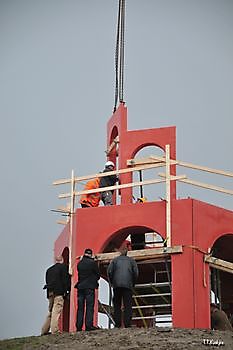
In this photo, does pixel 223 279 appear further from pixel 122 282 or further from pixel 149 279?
pixel 122 282

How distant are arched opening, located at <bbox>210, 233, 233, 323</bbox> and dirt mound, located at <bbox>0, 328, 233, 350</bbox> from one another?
5121 millimetres

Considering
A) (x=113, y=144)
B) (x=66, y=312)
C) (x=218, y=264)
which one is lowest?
(x=66, y=312)

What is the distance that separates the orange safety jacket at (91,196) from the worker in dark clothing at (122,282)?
→ 14.8 ft

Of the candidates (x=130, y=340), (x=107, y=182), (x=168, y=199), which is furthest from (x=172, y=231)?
(x=130, y=340)

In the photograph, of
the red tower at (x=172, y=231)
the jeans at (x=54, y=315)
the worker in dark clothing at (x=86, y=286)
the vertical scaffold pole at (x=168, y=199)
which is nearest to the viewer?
the worker in dark clothing at (x=86, y=286)

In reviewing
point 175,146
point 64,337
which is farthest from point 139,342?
point 175,146

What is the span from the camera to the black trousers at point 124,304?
26.5 meters

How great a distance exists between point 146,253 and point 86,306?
3.27m

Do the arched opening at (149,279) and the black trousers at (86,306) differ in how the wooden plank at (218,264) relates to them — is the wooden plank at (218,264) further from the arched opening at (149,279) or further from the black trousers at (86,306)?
the black trousers at (86,306)

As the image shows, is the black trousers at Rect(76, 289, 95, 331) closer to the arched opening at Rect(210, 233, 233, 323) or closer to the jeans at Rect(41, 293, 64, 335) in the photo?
the jeans at Rect(41, 293, 64, 335)

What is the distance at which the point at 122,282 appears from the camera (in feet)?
86.8

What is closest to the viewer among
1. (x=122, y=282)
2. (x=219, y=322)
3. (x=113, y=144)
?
(x=122, y=282)

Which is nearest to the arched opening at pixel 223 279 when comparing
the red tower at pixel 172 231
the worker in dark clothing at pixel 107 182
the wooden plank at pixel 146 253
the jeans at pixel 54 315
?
the red tower at pixel 172 231

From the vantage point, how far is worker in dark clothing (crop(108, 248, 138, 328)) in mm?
26484
